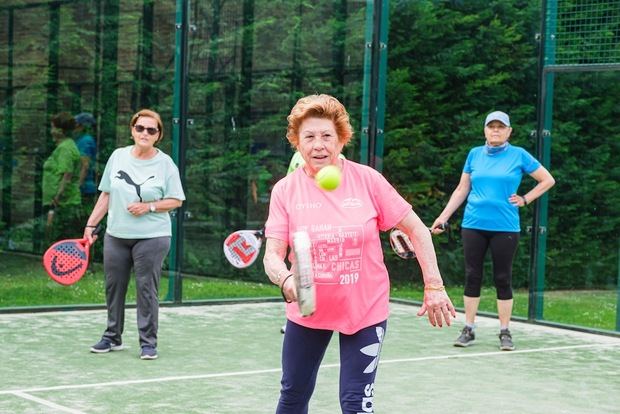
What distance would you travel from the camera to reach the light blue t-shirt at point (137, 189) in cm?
797

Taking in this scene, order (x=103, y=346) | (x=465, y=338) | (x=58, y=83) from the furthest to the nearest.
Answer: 1. (x=58, y=83)
2. (x=465, y=338)
3. (x=103, y=346)

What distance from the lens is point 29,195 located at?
10.3 metres

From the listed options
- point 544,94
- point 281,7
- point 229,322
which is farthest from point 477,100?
point 229,322

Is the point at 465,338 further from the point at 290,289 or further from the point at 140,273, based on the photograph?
the point at 290,289

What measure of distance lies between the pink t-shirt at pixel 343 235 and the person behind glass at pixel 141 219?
139 inches

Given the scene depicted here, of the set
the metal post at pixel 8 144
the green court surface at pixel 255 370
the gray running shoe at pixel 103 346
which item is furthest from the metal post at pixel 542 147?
the metal post at pixel 8 144

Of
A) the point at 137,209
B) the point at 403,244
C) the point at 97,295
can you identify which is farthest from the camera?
the point at 97,295

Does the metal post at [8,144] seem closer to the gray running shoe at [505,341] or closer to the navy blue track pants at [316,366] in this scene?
the gray running shoe at [505,341]

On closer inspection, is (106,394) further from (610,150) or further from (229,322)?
(610,150)

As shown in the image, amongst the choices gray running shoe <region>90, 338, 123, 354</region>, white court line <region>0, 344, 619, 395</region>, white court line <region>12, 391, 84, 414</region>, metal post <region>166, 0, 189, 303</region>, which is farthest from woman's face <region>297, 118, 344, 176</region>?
metal post <region>166, 0, 189, 303</region>

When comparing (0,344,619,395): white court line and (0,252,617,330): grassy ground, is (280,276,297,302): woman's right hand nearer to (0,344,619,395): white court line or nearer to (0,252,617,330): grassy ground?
(0,344,619,395): white court line

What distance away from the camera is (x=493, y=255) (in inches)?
355

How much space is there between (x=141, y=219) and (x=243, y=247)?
1.65m

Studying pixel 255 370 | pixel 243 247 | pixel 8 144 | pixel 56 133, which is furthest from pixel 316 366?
pixel 56 133
